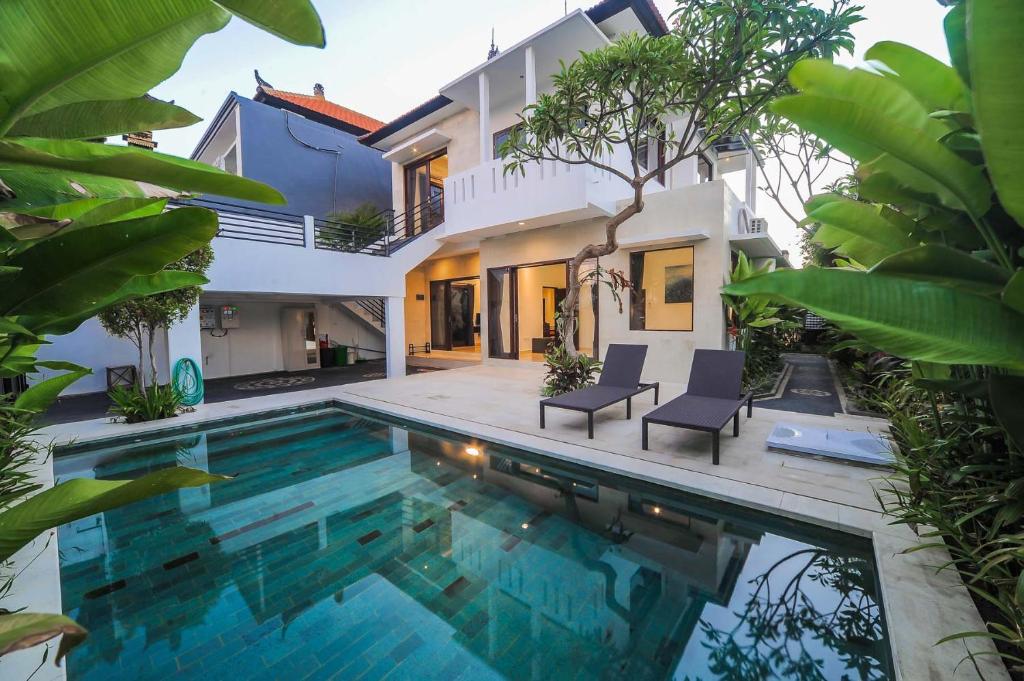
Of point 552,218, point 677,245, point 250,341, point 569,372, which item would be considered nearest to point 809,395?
point 677,245

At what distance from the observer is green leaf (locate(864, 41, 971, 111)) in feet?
6.08

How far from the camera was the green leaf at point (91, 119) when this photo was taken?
46.0 inches

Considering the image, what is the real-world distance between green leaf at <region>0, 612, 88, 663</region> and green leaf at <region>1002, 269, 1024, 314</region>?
216 centimetres

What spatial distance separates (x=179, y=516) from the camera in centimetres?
437

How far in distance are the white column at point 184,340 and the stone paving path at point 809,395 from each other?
10806mm

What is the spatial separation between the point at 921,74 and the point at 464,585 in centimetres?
390

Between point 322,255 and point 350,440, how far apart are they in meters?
5.77

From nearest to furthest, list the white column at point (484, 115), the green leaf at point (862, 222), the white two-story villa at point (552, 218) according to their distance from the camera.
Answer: the green leaf at point (862, 222)
the white two-story villa at point (552, 218)
the white column at point (484, 115)

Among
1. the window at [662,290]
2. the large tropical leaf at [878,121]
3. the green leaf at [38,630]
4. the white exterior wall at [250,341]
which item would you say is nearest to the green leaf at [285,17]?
the green leaf at [38,630]

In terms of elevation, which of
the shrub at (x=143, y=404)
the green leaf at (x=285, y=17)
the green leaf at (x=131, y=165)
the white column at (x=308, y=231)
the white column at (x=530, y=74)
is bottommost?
the shrub at (x=143, y=404)

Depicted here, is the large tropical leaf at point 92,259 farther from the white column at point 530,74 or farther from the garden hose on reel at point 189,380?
the white column at point 530,74

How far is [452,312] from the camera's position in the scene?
54.9ft

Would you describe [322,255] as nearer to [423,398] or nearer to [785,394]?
[423,398]

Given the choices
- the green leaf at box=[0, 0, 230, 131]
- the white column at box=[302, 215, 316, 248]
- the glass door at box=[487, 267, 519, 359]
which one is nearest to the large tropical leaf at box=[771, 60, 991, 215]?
the green leaf at box=[0, 0, 230, 131]
